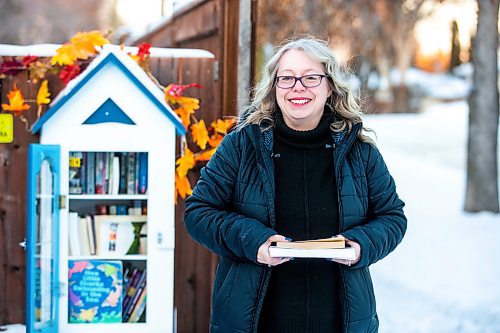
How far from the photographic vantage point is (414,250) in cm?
770

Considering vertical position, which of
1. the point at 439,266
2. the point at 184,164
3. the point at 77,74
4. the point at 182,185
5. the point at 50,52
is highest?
the point at 50,52

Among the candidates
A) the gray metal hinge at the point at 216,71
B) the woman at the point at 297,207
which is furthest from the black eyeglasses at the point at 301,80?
the gray metal hinge at the point at 216,71

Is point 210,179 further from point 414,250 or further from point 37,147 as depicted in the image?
point 414,250

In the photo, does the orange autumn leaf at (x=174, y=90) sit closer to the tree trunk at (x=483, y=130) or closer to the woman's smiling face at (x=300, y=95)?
the woman's smiling face at (x=300, y=95)

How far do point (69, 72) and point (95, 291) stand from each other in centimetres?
114

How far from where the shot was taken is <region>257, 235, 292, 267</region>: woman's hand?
2.26 m

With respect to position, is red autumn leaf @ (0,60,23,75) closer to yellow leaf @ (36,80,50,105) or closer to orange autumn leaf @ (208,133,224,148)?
yellow leaf @ (36,80,50,105)

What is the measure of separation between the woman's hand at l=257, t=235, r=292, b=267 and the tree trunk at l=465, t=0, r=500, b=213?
7.38 m

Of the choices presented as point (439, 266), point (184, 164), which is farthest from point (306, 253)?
point (439, 266)

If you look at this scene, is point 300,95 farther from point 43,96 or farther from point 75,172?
point 43,96

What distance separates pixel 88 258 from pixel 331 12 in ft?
46.5

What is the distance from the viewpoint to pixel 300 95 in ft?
8.04

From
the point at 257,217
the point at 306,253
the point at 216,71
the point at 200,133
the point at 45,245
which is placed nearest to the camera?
the point at 306,253

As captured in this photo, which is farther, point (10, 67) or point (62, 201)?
point (10, 67)
